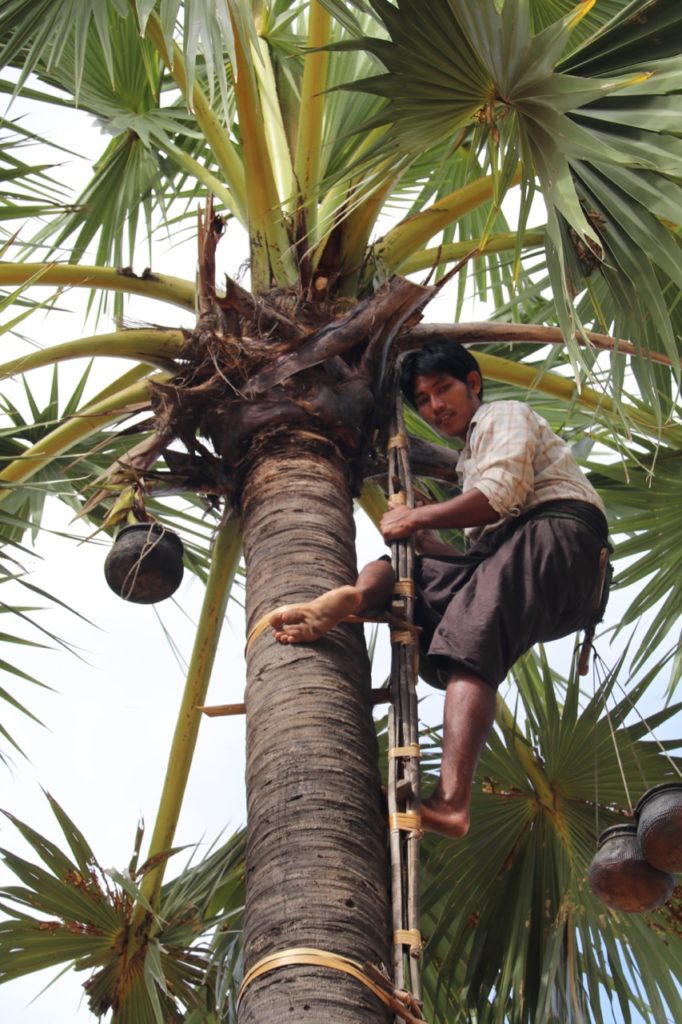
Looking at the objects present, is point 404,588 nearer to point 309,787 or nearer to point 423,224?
point 309,787

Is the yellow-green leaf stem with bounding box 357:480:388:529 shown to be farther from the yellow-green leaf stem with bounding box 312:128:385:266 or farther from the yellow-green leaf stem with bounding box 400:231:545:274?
the yellow-green leaf stem with bounding box 312:128:385:266

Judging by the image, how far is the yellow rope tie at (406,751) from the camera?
3355 millimetres

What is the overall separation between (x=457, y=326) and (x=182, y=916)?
221 cm

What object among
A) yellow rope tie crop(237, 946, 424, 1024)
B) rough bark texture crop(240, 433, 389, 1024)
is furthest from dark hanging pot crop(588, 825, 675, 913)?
yellow rope tie crop(237, 946, 424, 1024)

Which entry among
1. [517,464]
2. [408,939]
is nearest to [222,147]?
[517,464]

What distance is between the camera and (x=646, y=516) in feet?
18.9

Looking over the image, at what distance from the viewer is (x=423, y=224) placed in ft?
16.0

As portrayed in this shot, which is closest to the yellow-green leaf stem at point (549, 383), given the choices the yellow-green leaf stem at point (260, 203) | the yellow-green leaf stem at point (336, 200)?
the yellow-green leaf stem at point (336, 200)

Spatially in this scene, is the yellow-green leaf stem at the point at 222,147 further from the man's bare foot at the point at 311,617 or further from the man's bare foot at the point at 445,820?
the man's bare foot at the point at 445,820

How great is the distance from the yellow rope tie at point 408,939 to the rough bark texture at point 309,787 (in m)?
0.04

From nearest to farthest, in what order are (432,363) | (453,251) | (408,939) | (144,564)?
(408,939) → (144,564) → (432,363) → (453,251)

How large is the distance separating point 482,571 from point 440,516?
0.67ft

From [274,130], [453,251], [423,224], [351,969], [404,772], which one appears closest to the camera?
[351,969]

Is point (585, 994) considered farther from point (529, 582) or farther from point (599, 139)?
point (599, 139)
